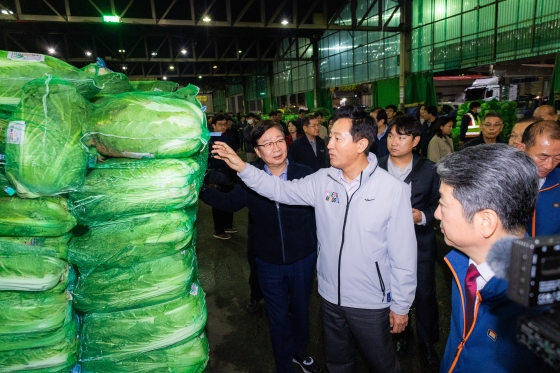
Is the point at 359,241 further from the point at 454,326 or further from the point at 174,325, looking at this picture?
the point at 174,325

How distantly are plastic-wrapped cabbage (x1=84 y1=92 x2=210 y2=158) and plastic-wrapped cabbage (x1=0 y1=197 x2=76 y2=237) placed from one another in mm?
338

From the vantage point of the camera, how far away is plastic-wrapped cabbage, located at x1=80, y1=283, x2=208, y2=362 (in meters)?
1.76

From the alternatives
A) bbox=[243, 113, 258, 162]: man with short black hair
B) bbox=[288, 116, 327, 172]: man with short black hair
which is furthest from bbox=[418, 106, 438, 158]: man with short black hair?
bbox=[243, 113, 258, 162]: man with short black hair

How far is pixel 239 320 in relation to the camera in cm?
362

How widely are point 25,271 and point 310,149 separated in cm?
465

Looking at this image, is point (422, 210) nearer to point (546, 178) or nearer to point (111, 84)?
point (546, 178)

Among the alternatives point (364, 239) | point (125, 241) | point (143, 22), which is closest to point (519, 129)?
point (364, 239)

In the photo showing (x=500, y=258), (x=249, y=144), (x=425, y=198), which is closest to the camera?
(x=500, y=258)

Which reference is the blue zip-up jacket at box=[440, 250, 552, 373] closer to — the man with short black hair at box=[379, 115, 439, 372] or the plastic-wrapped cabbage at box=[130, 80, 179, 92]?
the man with short black hair at box=[379, 115, 439, 372]

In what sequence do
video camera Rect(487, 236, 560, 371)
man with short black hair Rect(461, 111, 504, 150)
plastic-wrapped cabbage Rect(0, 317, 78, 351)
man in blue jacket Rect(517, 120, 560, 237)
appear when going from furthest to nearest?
man with short black hair Rect(461, 111, 504, 150) → man in blue jacket Rect(517, 120, 560, 237) → plastic-wrapped cabbage Rect(0, 317, 78, 351) → video camera Rect(487, 236, 560, 371)

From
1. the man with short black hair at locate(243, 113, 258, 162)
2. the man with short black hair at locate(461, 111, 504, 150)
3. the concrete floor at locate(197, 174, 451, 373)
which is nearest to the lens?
the concrete floor at locate(197, 174, 451, 373)

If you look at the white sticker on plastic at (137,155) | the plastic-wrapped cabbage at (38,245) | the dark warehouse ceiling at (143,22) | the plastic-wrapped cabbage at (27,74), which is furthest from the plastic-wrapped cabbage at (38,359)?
the dark warehouse ceiling at (143,22)

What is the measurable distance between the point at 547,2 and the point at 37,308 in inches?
528

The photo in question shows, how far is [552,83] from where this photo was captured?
9734mm
